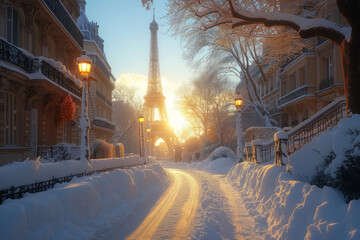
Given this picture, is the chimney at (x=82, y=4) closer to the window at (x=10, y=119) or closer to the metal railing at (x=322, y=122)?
the window at (x=10, y=119)

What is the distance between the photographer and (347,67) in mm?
7641

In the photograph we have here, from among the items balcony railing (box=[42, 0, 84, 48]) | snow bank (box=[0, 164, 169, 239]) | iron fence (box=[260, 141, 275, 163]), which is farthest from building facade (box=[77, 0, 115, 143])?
snow bank (box=[0, 164, 169, 239])

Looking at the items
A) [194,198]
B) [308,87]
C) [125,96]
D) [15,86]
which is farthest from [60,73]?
[125,96]

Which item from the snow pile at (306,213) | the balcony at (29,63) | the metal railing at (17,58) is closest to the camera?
the snow pile at (306,213)

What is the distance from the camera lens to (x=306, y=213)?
464 centimetres

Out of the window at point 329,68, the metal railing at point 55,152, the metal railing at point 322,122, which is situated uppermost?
the window at point 329,68

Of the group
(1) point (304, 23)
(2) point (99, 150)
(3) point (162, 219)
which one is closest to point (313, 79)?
(1) point (304, 23)

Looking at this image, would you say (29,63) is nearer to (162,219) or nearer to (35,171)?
(35,171)

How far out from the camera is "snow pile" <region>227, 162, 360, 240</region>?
144 inches

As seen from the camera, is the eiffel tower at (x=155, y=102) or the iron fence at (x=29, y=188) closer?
the iron fence at (x=29, y=188)

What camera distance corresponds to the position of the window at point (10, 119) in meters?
12.8

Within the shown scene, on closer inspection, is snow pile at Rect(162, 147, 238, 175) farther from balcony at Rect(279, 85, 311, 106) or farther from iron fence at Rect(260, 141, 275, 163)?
iron fence at Rect(260, 141, 275, 163)

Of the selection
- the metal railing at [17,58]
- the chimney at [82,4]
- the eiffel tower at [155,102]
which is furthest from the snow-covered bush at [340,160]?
the eiffel tower at [155,102]

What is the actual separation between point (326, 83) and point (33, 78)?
20.7 metres
